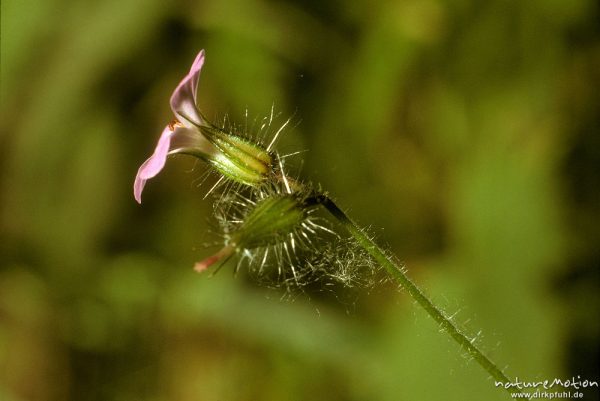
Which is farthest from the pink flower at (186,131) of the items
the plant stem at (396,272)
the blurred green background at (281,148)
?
the blurred green background at (281,148)

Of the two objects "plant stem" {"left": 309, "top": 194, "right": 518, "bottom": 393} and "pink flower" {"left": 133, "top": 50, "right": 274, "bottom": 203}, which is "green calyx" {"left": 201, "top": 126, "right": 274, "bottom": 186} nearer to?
"pink flower" {"left": 133, "top": 50, "right": 274, "bottom": 203}

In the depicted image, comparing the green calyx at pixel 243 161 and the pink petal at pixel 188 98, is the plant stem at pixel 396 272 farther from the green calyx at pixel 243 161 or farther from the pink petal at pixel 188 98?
the pink petal at pixel 188 98

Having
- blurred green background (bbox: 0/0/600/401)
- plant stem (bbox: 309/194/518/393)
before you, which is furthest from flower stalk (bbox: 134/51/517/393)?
blurred green background (bbox: 0/0/600/401)

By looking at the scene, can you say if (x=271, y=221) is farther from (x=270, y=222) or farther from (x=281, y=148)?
(x=281, y=148)

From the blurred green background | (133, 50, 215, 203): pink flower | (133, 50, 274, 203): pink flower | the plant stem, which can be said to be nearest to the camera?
the plant stem

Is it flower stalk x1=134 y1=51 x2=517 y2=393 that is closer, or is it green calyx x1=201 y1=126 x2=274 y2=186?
flower stalk x1=134 y1=51 x2=517 y2=393

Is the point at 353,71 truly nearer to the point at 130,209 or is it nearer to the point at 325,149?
the point at 325,149

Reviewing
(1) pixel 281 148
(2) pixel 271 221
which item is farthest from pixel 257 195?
(1) pixel 281 148
